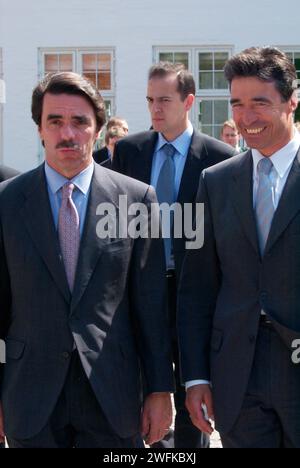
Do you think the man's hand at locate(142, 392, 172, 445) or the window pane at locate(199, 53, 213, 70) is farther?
the window pane at locate(199, 53, 213, 70)

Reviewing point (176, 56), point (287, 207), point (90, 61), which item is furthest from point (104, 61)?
point (287, 207)

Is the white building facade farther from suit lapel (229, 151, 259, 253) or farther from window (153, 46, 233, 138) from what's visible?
suit lapel (229, 151, 259, 253)

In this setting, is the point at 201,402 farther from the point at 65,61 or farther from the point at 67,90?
the point at 65,61

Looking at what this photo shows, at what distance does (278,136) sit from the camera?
3275 mm

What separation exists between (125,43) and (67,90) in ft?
39.2

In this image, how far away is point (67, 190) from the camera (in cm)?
330

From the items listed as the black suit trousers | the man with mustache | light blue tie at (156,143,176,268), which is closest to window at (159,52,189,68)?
light blue tie at (156,143,176,268)

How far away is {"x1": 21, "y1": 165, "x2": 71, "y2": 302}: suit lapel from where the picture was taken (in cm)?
317

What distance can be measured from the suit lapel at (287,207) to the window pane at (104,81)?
40.7ft

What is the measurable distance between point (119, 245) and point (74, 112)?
56cm

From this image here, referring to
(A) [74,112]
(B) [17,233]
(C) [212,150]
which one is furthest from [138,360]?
(C) [212,150]

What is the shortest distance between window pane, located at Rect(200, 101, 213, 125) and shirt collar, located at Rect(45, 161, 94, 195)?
12.3 metres

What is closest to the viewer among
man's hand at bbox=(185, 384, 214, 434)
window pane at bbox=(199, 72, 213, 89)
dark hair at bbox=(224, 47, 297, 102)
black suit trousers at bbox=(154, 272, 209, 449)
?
dark hair at bbox=(224, 47, 297, 102)
